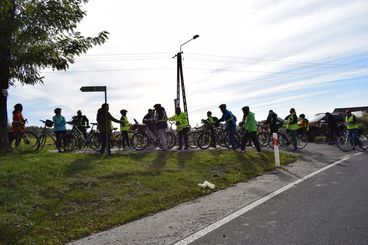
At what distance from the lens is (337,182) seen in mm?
10586

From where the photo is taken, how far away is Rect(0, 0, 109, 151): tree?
13.3 metres

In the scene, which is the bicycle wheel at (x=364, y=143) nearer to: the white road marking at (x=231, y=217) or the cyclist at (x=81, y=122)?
the white road marking at (x=231, y=217)

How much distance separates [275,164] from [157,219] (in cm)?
815

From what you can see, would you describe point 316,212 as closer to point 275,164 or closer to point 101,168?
point 101,168

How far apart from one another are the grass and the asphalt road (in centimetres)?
197

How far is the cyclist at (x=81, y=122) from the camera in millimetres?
18844

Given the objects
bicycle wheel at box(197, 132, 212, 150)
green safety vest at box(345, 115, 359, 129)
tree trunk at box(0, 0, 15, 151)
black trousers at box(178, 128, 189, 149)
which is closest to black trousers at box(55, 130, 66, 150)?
tree trunk at box(0, 0, 15, 151)

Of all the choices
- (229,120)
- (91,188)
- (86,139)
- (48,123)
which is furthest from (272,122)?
(91,188)

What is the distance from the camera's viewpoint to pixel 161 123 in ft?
58.9

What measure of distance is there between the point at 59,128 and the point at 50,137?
2.68 feet

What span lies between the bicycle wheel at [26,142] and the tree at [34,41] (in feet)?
4.02

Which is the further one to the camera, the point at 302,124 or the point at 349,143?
the point at 302,124

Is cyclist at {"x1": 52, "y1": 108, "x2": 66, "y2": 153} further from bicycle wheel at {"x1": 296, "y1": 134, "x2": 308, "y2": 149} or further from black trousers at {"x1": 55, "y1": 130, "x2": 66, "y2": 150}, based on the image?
bicycle wheel at {"x1": 296, "y1": 134, "x2": 308, "y2": 149}

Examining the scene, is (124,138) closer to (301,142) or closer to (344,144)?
(301,142)
